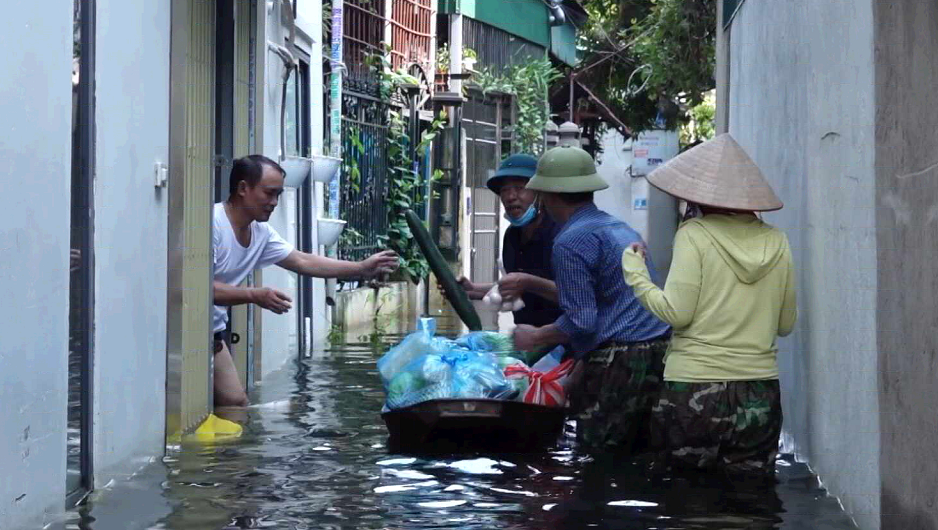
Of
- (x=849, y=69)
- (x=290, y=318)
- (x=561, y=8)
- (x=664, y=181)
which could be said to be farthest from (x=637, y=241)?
(x=561, y=8)

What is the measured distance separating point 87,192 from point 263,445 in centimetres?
245

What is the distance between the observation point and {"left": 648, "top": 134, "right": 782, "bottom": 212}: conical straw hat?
22.6ft

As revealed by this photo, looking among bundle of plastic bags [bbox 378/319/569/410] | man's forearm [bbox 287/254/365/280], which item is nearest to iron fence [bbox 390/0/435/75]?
man's forearm [bbox 287/254/365/280]

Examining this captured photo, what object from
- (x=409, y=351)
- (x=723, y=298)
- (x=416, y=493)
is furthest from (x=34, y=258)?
(x=409, y=351)

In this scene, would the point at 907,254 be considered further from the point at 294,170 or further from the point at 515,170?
the point at 294,170

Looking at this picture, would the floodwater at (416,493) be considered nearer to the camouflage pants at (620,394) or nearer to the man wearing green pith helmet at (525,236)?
the camouflage pants at (620,394)

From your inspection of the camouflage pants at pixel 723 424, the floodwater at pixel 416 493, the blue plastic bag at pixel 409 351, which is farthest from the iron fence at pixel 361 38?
the camouflage pants at pixel 723 424

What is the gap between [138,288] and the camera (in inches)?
289

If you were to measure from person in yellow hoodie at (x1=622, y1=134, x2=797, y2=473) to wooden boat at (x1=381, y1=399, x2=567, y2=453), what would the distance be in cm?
113

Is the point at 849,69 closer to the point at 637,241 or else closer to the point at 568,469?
the point at 637,241

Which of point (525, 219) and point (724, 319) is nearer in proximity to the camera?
point (724, 319)

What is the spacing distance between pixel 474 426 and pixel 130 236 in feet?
6.60

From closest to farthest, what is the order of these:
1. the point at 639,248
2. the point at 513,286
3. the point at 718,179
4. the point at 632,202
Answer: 1. the point at 718,179
2. the point at 639,248
3. the point at 513,286
4. the point at 632,202

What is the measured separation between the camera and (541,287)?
8.23 metres
